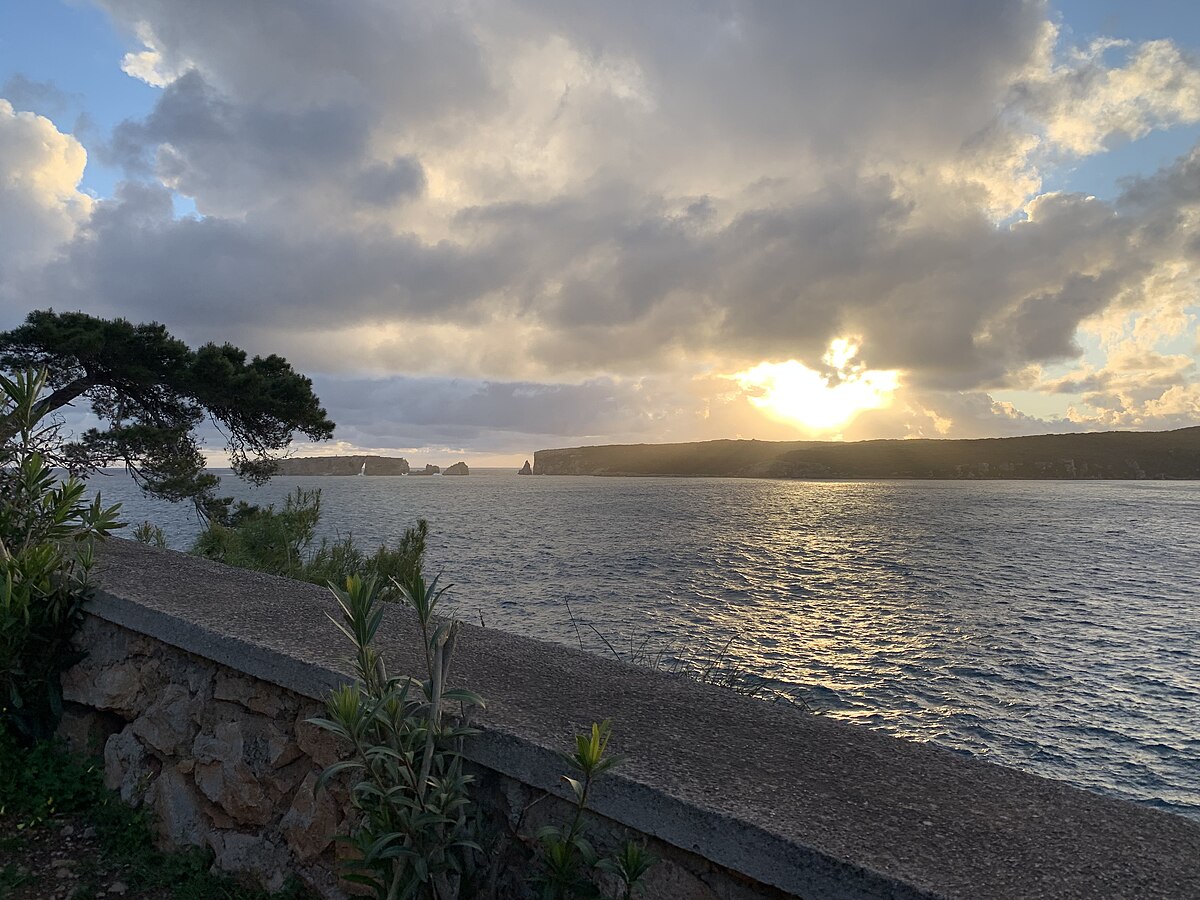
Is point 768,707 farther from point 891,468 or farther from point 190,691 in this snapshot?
point 891,468

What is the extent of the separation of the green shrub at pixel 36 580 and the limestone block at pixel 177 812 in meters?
0.94

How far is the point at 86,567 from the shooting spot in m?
3.65

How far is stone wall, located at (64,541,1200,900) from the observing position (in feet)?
5.63

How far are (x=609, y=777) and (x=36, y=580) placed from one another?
335 centimetres

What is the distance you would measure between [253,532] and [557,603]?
956cm

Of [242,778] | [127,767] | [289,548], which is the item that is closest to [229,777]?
[242,778]

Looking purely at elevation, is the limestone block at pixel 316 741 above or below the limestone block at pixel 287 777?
above

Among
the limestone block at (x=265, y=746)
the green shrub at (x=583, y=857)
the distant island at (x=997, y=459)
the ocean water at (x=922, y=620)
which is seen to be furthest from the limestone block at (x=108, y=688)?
the distant island at (x=997, y=459)

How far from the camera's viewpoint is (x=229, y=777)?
2.80 metres

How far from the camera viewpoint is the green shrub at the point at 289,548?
1029 cm

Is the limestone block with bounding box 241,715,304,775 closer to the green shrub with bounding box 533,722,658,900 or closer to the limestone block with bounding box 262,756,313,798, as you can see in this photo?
the limestone block with bounding box 262,756,313,798

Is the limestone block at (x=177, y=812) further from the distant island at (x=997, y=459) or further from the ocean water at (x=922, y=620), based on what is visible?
the distant island at (x=997, y=459)

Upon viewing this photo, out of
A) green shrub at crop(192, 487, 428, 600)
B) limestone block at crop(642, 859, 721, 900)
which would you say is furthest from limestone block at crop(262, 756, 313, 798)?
green shrub at crop(192, 487, 428, 600)

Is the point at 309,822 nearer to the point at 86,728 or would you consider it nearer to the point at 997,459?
the point at 86,728
